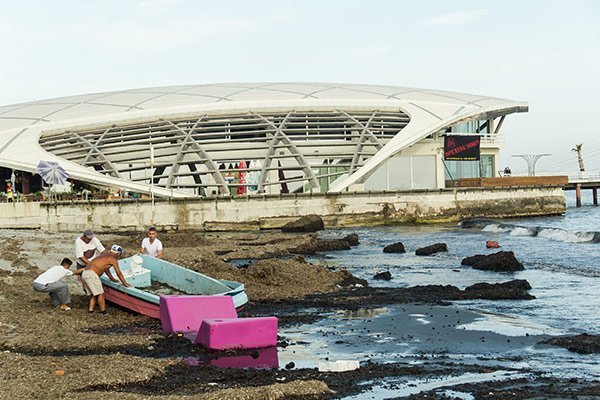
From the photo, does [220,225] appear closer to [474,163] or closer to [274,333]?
[474,163]

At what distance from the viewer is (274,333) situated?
12.8m

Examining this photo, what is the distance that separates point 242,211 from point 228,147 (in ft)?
24.1

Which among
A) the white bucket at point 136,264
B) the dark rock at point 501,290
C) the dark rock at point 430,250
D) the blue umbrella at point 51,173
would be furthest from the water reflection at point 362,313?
the blue umbrella at point 51,173

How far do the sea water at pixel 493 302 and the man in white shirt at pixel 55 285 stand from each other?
439 cm

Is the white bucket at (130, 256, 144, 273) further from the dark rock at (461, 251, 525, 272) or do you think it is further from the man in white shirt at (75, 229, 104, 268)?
the dark rock at (461, 251, 525, 272)

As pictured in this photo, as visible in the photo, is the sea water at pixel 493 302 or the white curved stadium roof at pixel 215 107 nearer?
the sea water at pixel 493 302

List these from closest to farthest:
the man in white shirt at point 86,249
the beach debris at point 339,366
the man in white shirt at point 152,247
A: the beach debris at point 339,366 < the man in white shirt at point 86,249 < the man in white shirt at point 152,247

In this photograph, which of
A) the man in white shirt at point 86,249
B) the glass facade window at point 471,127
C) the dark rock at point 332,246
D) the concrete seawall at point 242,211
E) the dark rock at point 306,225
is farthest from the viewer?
the glass facade window at point 471,127

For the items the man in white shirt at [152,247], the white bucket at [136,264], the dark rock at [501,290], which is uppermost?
the man in white shirt at [152,247]

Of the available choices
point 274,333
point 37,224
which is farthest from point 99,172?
point 274,333

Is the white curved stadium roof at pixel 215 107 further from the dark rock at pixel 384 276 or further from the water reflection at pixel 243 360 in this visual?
the water reflection at pixel 243 360

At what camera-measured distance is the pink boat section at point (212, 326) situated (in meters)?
12.5

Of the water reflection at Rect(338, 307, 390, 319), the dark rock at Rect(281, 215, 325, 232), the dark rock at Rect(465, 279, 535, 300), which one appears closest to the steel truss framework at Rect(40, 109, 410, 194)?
the dark rock at Rect(281, 215, 325, 232)

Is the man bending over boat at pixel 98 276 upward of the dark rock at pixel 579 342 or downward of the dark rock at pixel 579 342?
upward
